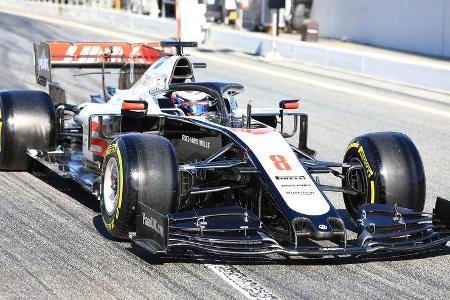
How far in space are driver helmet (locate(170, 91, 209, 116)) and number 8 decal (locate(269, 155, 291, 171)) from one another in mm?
1478

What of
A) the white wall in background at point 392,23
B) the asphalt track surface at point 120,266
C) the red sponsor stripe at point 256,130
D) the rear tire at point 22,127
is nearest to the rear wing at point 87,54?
the rear tire at point 22,127

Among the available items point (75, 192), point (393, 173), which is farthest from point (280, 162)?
point (75, 192)

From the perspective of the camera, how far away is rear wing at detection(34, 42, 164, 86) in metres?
11.3

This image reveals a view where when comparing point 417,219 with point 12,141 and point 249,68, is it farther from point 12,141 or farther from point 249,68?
point 249,68

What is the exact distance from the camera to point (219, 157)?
7.92 meters

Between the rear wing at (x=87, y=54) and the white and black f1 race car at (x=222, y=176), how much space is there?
1.44m

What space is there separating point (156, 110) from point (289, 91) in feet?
29.3

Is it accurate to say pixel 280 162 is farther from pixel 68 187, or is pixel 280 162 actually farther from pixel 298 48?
pixel 298 48

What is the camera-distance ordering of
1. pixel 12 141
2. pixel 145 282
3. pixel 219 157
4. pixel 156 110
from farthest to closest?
pixel 12 141, pixel 156 110, pixel 219 157, pixel 145 282

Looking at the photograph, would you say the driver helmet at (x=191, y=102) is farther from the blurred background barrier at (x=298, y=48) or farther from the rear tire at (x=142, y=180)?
the blurred background barrier at (x=298, y=48)

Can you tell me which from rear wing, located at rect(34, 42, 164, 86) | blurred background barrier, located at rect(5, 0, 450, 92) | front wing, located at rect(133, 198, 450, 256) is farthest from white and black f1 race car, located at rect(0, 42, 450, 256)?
blurred background barrier, located at rect(5, 0, 450, 92)

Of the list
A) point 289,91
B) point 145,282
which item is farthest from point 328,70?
point 145,282

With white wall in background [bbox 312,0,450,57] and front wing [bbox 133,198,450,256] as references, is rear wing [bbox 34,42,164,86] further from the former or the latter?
white wall in background [bbox 312,0,450,57]

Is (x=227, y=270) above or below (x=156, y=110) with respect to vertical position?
below
